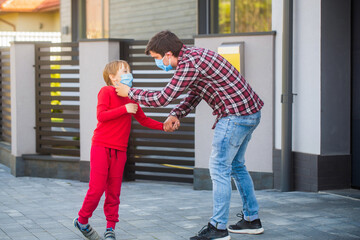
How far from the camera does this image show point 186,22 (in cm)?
1309

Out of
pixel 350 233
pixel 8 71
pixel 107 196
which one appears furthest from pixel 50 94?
pixel 350 233

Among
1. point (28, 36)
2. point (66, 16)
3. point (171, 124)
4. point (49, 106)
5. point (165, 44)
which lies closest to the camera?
point (165, 44)

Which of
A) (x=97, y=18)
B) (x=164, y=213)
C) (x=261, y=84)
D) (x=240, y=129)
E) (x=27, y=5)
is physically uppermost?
(x=27, y=5)

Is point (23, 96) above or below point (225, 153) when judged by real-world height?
above

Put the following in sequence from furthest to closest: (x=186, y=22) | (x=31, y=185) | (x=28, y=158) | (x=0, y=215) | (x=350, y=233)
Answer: (x=186, y=22) < (x=28, y=158) < (x=31, y=185) < (x=0, y=215) < (x=350, y=233)

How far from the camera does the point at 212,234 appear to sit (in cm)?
536

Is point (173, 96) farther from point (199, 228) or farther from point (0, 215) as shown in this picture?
point (0, 215)

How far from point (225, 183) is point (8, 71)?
22.1 feet

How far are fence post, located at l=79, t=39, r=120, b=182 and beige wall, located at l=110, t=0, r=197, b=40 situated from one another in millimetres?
4282

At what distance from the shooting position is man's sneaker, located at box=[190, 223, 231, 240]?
17.6ft

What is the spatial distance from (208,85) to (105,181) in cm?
118

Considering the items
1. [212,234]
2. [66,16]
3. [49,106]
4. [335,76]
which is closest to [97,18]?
[66,16]

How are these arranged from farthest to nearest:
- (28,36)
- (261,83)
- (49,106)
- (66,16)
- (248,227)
A: (28,36), (66,16), (49,106), (261,83), (248,227)

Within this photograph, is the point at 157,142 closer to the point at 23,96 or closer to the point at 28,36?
the point at 23,96
